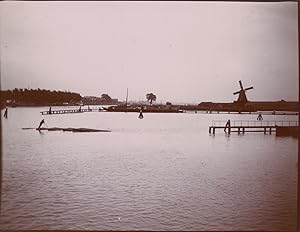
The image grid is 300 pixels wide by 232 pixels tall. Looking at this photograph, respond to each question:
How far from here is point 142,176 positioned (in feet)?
10.4

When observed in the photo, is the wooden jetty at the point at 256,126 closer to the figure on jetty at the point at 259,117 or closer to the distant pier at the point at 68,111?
the figure on jetty at the point at 259,117

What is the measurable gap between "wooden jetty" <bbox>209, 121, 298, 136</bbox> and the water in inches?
2.3

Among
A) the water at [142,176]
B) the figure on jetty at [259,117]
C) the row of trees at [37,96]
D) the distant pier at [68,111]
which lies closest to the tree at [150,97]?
the water at [142,176]

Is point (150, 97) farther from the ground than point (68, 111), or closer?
farther from the ground

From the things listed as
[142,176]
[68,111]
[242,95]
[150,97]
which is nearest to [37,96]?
[68,111]

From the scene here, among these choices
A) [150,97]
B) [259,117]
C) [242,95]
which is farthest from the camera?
[259,117]

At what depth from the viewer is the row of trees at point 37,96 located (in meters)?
2.91

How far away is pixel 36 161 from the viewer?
3.06 meters

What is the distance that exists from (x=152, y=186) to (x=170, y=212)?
263mm

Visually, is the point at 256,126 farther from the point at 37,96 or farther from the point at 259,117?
the point at 37,96

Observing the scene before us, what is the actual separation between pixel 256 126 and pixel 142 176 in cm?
116

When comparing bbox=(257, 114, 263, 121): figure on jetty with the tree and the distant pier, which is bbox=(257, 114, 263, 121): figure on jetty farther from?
the distant pier

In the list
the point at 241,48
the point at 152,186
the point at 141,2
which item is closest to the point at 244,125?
the point at 241,48

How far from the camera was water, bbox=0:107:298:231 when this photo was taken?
2.89 metres
